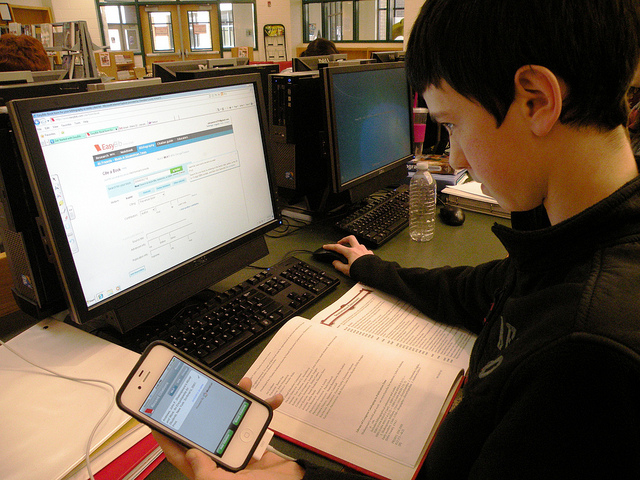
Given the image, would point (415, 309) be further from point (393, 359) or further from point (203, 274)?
point (203, 274)

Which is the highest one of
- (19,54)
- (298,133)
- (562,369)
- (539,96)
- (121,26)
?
(121,26)

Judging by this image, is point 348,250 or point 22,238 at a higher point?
point 22,238

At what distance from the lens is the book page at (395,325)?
2.69 ft

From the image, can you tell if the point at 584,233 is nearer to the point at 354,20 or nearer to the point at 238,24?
the point at 354,20

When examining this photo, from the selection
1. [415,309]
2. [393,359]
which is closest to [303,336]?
[393,359]

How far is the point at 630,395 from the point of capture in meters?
0.39

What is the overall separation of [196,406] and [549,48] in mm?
577

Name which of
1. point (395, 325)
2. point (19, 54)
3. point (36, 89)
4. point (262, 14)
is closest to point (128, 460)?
point (395, 325)

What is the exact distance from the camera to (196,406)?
581 mm

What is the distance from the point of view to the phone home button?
587mm

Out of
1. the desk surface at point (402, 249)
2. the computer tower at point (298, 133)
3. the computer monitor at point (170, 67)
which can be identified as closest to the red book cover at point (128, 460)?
the desk surface at point (402, 249)

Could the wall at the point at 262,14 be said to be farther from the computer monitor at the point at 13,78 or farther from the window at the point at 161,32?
the computer monitor at the point at 13,78

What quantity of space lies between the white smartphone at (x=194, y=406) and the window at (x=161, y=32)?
8.69m

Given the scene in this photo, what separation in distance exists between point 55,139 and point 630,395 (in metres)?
0.72
